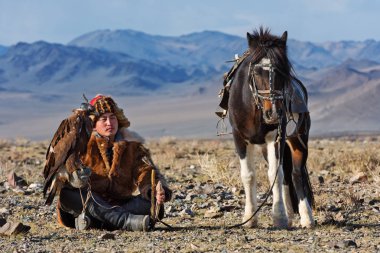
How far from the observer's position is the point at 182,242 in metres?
7.14

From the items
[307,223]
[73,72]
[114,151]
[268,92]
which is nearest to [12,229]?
[114,151]

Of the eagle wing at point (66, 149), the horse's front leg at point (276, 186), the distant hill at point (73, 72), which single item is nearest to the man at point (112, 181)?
the eagle wing at point (66, 149)

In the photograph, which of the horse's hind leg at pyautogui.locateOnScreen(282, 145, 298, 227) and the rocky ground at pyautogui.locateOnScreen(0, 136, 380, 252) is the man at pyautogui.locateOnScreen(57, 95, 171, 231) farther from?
the horse's hind leg at pyautogui.locateOnScreen(282, 145, 298, 227)

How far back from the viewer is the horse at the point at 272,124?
7.49 m

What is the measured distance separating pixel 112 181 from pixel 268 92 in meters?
1.66

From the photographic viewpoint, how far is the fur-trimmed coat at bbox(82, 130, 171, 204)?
7.90 m

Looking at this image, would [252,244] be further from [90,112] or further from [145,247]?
[90,112]

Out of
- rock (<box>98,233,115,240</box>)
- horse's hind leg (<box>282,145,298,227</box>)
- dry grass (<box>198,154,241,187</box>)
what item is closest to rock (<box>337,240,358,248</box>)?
horse's hind leg (<box>282,145,298,227</box>)

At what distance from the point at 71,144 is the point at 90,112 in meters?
0.37

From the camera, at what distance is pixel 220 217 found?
9.00 metres

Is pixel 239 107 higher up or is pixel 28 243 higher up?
pixel 239 107

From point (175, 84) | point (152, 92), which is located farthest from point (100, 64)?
point (152, 92)

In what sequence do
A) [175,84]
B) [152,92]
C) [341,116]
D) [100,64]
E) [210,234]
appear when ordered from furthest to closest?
[100,64] → [175,84] → [152,92] → [341,116] → [210,234]

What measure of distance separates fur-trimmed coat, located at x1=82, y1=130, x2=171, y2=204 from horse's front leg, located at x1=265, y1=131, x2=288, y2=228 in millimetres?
937
